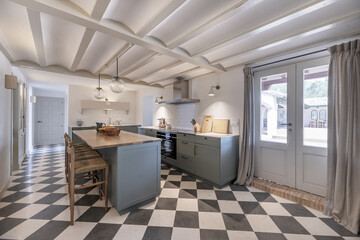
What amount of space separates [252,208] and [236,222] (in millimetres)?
431

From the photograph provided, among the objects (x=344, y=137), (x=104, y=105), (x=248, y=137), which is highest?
(x=104, y=105)

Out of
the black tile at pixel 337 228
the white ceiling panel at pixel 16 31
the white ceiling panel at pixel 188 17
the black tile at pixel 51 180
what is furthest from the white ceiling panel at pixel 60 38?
the black tile at pixel 337 228

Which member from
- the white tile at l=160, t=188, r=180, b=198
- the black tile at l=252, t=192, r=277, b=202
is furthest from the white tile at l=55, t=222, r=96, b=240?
the black tile at l=252, t=192, r=277, b=202

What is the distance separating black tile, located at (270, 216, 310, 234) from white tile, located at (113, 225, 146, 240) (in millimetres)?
1543

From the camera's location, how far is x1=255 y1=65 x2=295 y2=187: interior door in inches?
99.2

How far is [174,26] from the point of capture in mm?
1813

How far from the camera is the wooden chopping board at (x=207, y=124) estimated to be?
11.5 feet

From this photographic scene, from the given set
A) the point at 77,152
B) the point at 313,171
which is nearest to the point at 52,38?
the point at 77,152

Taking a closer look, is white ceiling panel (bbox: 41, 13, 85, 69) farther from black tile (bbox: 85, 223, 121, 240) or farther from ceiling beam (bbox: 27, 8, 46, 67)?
black tile (bbox: 85, 223, 121, 240)

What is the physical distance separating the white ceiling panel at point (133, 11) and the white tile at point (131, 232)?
232cm

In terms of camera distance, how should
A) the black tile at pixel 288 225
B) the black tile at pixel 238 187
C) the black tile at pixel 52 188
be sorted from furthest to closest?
the black tile at pixel 238 187 < the black tile at pixel 52 188 < the black tile at pixel 288 225

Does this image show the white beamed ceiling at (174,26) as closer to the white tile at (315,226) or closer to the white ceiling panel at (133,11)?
the white ceiling panel at (133,11)

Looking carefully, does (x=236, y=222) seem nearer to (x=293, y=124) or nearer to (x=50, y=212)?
(x=293, y=124)

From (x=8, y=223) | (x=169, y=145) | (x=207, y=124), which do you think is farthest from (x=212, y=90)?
(x=8, y=223)
